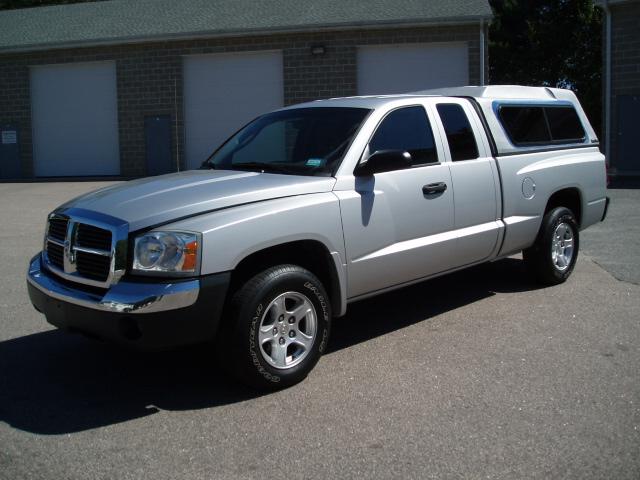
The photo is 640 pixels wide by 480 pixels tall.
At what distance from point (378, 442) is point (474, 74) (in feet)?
56.4

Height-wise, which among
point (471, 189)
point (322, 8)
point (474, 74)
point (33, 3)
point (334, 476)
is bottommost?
point (334, 476)

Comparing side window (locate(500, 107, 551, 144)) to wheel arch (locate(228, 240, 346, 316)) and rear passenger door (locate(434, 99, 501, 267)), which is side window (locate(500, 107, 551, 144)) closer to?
rear passenger door (locate(434, 99, 501, 267))

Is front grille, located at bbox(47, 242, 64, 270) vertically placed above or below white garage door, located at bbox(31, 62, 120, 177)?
below

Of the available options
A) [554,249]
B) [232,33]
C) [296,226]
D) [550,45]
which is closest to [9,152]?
[232,33]

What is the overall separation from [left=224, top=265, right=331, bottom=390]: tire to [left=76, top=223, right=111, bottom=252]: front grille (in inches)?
33.7

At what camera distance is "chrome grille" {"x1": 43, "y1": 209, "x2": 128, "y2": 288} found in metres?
4.29

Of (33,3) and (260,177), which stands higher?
(33,3)

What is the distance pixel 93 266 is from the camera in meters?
4.48

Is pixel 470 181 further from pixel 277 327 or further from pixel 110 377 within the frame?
pixel 110 377

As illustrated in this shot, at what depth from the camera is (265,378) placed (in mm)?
4562

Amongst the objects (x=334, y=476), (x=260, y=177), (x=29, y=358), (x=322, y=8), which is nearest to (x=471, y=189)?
(x=260, y=177)

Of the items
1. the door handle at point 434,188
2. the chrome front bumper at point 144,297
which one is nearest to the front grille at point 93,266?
the chrome front bumper at point 144,297

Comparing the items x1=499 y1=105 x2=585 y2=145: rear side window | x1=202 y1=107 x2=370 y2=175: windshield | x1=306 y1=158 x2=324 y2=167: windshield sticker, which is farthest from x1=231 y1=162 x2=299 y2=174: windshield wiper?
x1=499 y1=105 x2=585 y2=145: rear side window

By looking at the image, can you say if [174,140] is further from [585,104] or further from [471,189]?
[585,104]
